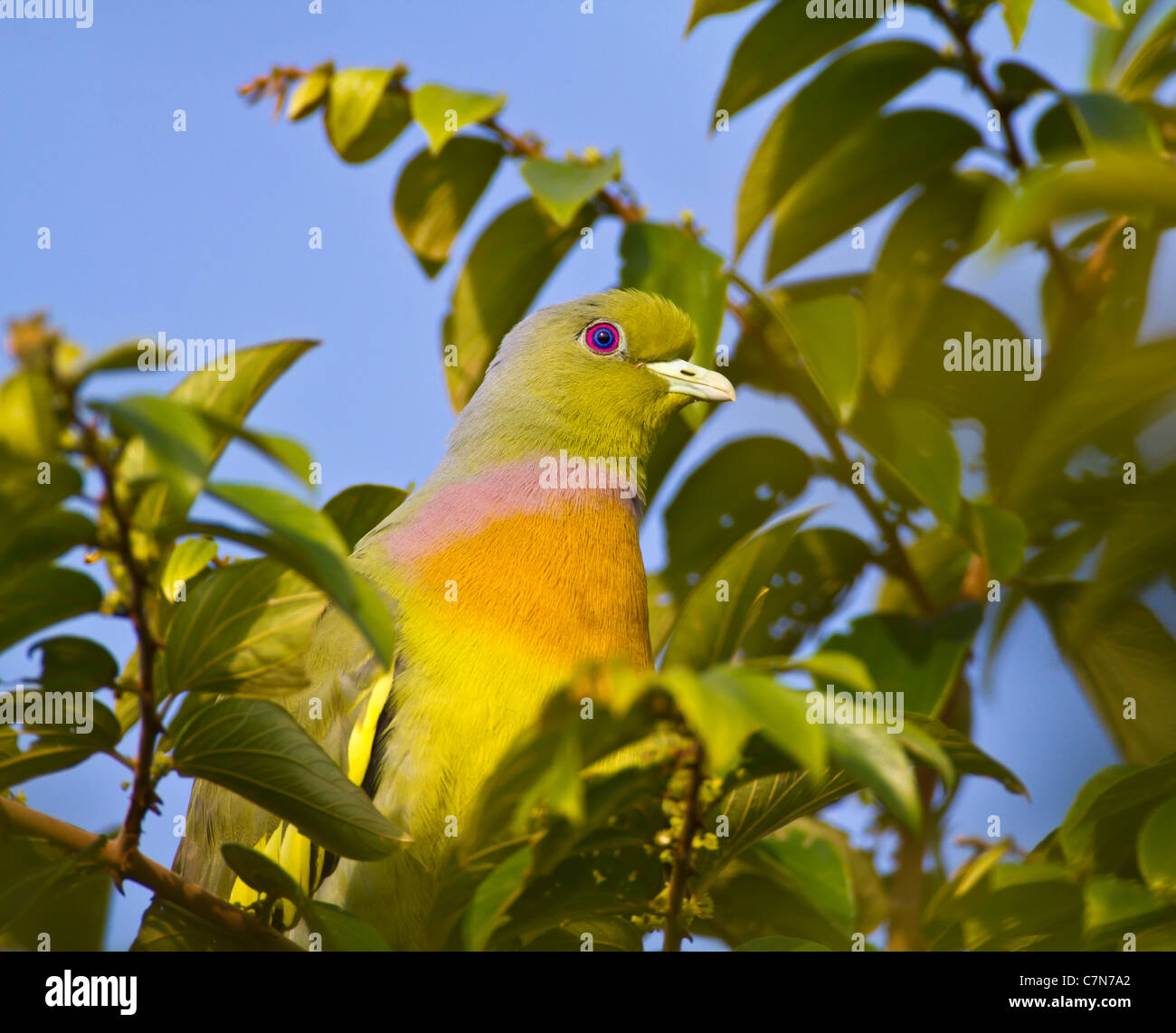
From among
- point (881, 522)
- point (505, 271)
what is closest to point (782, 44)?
point (505, 271)

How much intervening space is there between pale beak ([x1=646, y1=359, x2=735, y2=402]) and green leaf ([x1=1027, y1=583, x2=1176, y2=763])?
1180 mm

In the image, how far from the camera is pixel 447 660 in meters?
3.24

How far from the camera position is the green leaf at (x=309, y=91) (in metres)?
3.71

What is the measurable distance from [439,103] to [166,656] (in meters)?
2.07

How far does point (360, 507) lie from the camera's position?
146 inches

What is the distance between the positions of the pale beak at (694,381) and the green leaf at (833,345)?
571 millimetres

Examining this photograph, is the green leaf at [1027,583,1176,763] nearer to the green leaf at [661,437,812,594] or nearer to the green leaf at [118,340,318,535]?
the green leaf at [661,437,812,594]

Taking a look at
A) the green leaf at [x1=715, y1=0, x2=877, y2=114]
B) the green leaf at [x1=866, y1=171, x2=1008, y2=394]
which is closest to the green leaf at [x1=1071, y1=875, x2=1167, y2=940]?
the green leaf at [x1=866, y1=171, x2=1008, y2=394]

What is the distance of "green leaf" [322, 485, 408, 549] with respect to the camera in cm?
362

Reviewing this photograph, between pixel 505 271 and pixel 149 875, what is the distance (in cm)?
244

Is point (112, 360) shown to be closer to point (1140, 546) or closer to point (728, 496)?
point (1140, 546)
